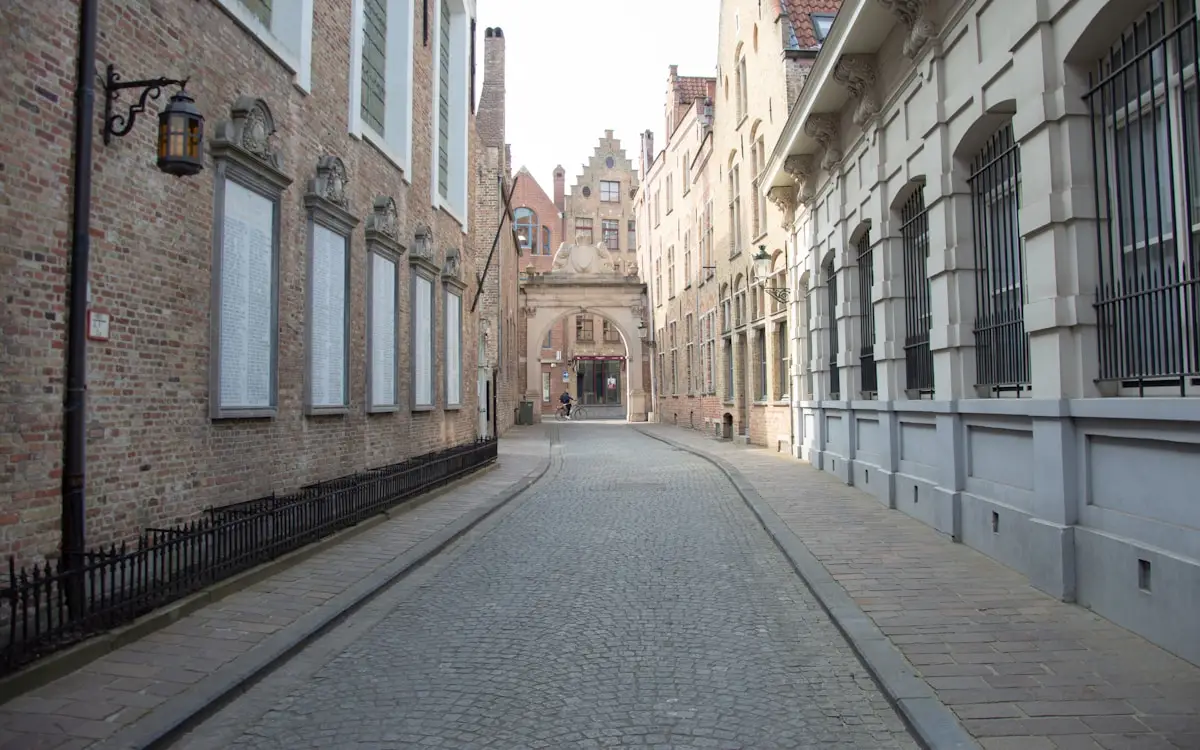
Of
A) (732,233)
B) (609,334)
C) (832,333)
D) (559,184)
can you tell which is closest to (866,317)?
(832,333)

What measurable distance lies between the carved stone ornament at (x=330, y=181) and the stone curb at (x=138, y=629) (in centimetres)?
415

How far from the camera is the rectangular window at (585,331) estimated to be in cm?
6391

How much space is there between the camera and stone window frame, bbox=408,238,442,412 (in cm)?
1448

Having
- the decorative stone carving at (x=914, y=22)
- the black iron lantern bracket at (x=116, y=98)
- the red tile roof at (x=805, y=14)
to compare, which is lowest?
the black iron lantern bracket at (x=116, y=98)

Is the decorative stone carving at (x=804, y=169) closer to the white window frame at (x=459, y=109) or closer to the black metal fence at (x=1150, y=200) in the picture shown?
the white window frame at (x=459, y=109)

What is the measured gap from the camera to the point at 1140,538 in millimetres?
5211

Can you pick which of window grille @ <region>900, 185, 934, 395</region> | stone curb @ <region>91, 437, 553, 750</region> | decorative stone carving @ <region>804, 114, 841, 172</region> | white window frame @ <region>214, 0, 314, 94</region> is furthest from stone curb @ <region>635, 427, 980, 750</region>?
white window frame @ <region>214, 0, 314, 94</region>

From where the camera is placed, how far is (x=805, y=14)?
778 inches

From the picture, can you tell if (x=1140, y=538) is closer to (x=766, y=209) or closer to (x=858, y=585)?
(x=858, y=585)

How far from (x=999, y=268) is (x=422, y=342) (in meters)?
10.1

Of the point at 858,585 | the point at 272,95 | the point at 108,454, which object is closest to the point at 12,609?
the point at 108,454

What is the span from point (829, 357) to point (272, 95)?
33.9 feet

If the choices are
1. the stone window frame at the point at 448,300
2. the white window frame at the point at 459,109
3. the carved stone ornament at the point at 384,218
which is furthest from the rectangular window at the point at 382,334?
the white window frame at the point at 459,109

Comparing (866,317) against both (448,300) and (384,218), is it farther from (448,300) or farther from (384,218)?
(448,300)
